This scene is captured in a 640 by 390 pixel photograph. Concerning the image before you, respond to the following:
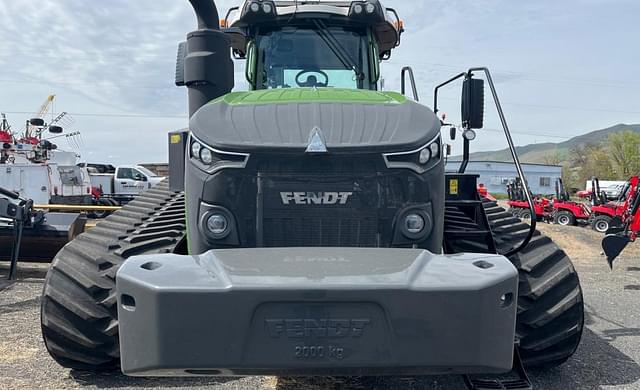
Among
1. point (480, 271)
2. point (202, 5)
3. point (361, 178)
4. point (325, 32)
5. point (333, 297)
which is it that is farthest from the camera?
point (325, 32)

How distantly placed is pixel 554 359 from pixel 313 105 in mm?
2284

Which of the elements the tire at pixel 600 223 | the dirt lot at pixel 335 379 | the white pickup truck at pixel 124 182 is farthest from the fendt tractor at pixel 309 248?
the white pickup truck at pixel 124 182

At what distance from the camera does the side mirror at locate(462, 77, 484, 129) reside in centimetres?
388

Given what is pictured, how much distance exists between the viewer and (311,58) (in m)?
4.62

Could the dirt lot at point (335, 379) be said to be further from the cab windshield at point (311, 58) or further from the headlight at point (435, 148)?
the cab windshield at point (311, 58)

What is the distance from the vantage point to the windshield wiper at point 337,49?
4.68 metres

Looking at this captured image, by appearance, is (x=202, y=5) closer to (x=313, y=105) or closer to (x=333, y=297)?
(x=313, y=105)

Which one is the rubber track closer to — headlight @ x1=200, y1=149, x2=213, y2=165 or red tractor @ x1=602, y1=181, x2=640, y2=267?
headlight @ x1=200, y1=149, x2=213, y2=165

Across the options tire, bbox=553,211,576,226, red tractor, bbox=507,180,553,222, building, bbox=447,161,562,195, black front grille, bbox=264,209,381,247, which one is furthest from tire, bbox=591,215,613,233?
building, bbox=447,161,562,195

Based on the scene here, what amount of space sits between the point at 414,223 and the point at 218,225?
107 cm

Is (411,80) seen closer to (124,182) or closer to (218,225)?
(218,225)

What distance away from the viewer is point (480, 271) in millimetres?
2615

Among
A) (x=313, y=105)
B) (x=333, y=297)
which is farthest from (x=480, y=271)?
(x=313, y=105)

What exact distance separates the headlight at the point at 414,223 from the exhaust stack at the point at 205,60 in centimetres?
174
